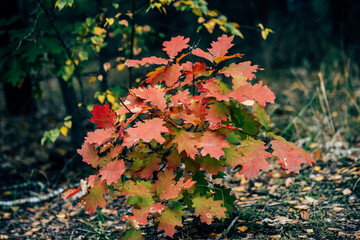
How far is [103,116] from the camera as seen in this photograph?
5.00 feet

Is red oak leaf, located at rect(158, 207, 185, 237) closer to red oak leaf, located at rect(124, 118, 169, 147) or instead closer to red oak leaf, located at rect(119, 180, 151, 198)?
red oak leaf, located at rect(119, 180, 151, 198)

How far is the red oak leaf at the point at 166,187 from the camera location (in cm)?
157

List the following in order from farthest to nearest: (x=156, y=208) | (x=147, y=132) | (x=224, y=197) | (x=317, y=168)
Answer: (x=317, y=168), (x=224, y=197), (x=156, y=208), (x=147, y=132)

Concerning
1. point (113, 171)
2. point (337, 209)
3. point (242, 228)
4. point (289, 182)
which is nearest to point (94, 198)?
point (113, 171)

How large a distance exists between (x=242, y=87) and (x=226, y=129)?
22 cm

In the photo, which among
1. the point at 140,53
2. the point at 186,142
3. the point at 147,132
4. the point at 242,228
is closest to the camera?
the point at 147,132

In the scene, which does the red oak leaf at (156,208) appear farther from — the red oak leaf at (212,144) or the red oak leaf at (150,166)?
the red oak leaf at (212,144)

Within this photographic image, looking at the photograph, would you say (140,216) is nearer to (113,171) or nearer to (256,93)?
(113,171)

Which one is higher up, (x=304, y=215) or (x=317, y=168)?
(x=304, y=215)

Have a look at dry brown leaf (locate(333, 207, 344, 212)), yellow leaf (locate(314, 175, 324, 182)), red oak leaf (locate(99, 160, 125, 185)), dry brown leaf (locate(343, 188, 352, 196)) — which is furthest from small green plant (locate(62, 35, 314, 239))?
yellow leaf (locate(314, 175, 324, 182))

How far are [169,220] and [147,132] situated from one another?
516mm

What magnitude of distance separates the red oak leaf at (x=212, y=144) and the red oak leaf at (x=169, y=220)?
398 millimetres

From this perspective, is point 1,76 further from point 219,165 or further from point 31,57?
point 219,165

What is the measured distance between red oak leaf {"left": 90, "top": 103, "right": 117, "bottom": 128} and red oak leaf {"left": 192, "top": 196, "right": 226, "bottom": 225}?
60 cm
